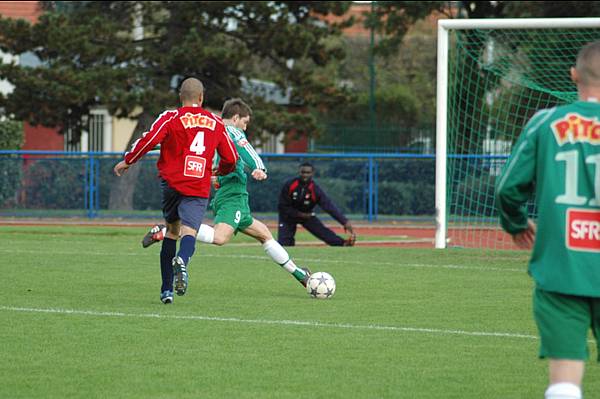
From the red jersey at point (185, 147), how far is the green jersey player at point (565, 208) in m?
5.29

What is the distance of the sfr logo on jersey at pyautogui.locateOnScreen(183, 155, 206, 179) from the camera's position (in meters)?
10.1

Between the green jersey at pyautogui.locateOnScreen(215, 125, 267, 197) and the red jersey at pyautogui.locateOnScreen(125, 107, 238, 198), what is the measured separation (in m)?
0.75

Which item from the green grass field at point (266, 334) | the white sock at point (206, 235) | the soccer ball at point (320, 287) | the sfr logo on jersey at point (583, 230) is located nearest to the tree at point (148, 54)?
the green grass field at point (266, 334)

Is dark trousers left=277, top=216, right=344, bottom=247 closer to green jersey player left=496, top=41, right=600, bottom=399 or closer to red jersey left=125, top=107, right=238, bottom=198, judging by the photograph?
red jersey left=125, top=107, right=238, bottom=198

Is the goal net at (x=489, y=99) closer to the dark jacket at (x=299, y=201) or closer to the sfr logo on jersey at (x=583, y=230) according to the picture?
the dark jacket at (x=299, y=201)

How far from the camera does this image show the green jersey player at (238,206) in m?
11.0

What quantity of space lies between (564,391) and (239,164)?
6.80 metres

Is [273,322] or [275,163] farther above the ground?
[275,163]

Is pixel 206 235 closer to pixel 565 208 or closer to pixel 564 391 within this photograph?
pixel 565 208

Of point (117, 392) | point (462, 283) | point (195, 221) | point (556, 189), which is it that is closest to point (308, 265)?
point (462, 283)

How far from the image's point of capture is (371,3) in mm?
33875

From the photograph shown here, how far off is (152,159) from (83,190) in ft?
6.91

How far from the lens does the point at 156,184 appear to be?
3005 centimetres

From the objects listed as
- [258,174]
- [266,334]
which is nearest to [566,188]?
[266,334]
